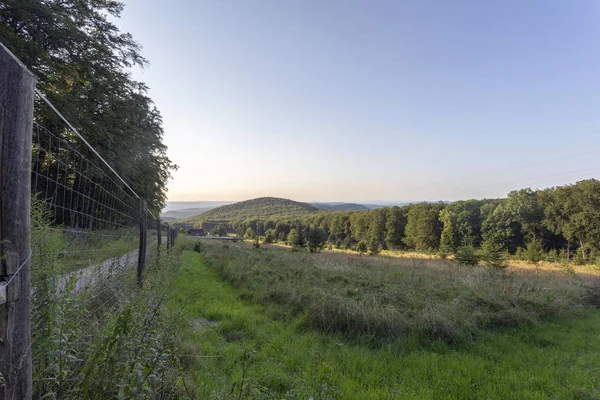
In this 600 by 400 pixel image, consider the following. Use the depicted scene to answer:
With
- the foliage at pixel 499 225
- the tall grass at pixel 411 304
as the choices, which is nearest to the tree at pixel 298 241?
the foliage at pixel 499 225

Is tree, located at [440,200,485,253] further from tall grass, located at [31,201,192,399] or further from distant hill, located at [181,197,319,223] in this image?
distant hill, located at [181,197,319,223]

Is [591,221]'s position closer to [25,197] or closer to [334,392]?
[334,392]

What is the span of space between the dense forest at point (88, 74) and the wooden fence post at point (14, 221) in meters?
11.7

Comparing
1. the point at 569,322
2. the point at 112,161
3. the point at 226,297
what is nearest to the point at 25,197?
the point at 226,297

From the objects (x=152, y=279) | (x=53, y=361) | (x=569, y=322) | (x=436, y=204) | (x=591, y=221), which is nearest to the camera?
(x=53, y=361)

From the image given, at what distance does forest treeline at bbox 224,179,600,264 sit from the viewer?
119 ft

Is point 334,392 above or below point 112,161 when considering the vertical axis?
below

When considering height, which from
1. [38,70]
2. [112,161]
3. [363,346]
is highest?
[38,70]

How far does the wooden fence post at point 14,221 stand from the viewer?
1129mm

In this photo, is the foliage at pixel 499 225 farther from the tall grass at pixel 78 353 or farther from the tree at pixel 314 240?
the tall grass at pixel 78 353

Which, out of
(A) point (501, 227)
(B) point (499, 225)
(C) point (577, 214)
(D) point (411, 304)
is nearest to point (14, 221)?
(D) point (411, 304)

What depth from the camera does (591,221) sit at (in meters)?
36.8

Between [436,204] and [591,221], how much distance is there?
27.7 metres

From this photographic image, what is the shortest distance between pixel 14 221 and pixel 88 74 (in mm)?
15798
